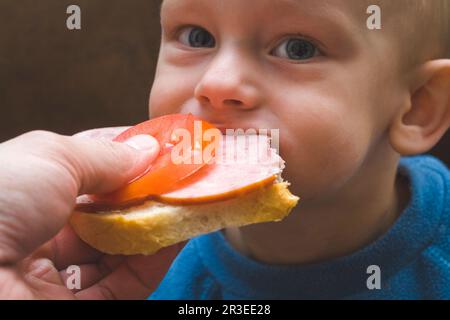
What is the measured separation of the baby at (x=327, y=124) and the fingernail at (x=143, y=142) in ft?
0.26

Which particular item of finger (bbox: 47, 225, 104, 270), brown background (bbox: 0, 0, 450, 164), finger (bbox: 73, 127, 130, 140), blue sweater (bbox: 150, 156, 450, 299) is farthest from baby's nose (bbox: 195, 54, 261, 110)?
brown background (bbox: 0, 0, 450, 164)

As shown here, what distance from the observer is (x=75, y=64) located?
4.62ft

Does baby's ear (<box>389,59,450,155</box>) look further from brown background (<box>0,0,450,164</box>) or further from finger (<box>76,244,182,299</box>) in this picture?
brown background (<box>0,0,450,164</box>)

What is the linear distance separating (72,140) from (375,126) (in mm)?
387

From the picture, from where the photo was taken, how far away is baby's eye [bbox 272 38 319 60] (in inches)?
27.9

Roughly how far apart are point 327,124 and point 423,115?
0.66 feet

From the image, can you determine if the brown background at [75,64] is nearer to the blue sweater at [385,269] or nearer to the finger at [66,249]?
the blue sweater at [385,269]

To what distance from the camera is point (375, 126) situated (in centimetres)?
77

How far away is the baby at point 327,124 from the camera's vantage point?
678mm

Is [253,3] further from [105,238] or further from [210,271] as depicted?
[210,271]

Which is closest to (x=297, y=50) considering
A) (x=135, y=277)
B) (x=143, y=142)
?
(x=143, y=142)

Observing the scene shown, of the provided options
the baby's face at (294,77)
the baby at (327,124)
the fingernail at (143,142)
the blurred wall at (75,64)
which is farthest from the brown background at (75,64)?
the fingernail at (143,142)

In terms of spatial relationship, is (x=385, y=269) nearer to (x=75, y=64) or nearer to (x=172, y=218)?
(x=172, y=218)

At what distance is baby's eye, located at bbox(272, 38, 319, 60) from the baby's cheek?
0.26ft
